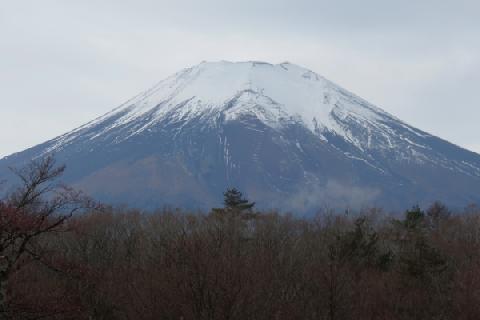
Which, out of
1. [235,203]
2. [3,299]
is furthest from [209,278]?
[235,203]

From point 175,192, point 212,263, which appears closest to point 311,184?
point 175,192

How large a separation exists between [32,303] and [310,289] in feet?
47.7

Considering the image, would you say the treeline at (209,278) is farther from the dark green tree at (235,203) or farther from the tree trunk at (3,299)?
the dark green tree at (235,203)

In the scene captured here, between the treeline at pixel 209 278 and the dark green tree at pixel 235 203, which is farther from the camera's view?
the dark green tree at pixel 235 203

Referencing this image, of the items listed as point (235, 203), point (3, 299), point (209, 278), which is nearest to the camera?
point (3, 299)

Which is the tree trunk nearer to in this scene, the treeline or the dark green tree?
the treeline

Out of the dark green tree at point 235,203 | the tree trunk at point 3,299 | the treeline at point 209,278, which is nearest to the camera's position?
the tree trunk at point 3,299

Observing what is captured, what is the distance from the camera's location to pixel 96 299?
2258 cm

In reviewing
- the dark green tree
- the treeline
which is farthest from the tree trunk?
the dark green tree

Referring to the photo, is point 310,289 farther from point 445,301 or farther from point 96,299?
point 96,299

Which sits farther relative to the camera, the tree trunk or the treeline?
the treeline

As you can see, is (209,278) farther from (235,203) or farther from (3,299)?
(235,203)

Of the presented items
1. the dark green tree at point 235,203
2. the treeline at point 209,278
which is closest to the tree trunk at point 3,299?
the treeline at point 209,278

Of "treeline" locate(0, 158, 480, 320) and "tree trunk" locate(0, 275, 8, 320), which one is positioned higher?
"tree trunk" locate(0, 275, 8, 320)
